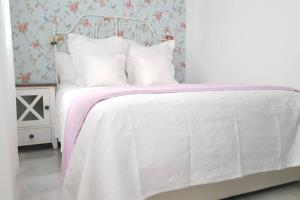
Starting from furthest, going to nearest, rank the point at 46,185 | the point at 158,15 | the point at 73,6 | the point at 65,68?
1. the point at 158,15
2. the point at 73,6
3. the point at 65,68
4. the point at 46,185

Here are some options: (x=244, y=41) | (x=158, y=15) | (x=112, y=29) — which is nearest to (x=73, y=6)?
(x=112, y=29)

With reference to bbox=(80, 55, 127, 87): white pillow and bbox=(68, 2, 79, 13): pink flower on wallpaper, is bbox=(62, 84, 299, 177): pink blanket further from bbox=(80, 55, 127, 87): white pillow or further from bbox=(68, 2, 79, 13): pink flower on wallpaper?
bbox=(68, 2, 79, 13): pink flower on wallpaper

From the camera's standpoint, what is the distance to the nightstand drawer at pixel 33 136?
7.98 ft

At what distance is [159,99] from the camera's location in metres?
1.32

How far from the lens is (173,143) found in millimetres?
1270

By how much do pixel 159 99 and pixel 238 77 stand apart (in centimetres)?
175

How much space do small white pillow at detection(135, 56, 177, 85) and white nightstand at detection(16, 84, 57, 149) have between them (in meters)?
0.78

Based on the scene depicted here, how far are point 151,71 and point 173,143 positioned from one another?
4.42 feet

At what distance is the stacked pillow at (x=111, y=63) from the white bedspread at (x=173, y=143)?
108cm

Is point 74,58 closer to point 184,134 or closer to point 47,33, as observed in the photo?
point 47,33

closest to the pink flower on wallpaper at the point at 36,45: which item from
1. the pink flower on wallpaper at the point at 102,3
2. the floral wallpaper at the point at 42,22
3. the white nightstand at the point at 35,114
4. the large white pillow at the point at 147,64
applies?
the floral wallpaper at the point at 42,22

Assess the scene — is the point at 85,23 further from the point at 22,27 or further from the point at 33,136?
the point at 33,136

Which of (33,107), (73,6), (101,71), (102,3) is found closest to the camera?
(101,71)

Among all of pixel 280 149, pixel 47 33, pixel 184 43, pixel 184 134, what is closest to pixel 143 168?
pixel 184 134
